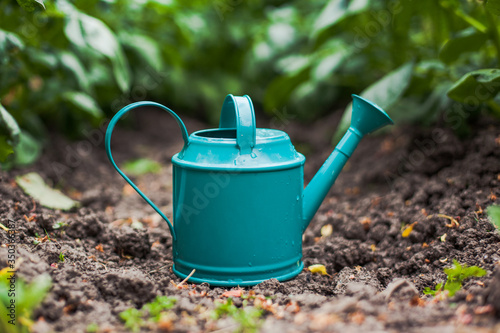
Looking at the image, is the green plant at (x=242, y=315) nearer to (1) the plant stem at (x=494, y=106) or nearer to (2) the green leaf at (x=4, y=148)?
(2) the green leaf at (x=4, y=148)

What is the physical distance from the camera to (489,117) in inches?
111

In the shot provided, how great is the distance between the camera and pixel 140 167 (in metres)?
3.92

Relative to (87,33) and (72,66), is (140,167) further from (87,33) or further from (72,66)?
(87,33)

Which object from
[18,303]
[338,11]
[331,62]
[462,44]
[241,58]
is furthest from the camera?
[241,58]

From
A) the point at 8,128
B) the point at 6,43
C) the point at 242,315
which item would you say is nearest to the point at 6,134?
the point at 8,128

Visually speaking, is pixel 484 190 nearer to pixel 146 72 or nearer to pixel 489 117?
pixel 489 117

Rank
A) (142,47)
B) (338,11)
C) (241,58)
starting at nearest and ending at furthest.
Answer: (338,11) < (142,47) < (241,58)

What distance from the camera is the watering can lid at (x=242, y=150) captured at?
1.80 meters

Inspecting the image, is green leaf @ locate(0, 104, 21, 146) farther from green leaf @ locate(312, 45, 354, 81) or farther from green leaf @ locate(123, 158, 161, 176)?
green leaf @ locate(312, 45, 354, 81)

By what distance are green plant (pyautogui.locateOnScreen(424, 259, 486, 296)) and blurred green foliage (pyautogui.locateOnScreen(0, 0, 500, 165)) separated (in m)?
0.85

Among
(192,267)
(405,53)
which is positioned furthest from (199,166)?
(405,53)

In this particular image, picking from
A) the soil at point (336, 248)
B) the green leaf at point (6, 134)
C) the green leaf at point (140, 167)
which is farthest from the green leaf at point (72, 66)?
the green leaf at point (140, 167)

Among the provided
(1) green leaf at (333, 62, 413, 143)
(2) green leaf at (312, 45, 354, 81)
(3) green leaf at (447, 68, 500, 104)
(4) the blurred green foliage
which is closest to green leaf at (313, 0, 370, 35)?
(4) the blurred green foliage

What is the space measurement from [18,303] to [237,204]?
0.78 metres
